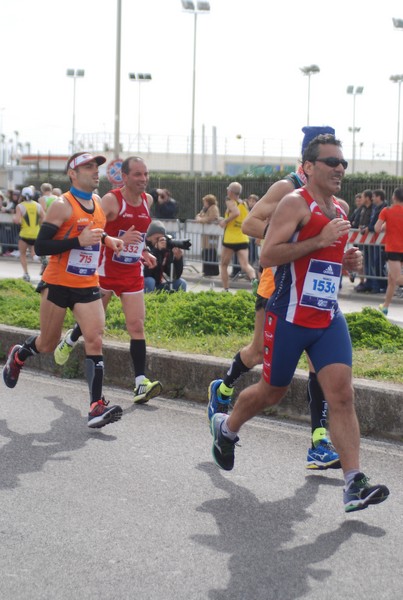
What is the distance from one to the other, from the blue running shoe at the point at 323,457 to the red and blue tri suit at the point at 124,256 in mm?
2833

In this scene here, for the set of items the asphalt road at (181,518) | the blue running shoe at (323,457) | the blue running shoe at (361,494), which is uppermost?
the blue running shoe at (361,494)

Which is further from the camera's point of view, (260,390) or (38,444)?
(38,444)

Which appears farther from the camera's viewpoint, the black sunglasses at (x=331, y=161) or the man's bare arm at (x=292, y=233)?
the black sunglasses at (x=331, y=161)

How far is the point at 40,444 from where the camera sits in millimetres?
7234

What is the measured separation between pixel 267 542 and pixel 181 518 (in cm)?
57

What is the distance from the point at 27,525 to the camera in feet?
17.6

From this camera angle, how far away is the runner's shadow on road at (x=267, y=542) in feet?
14.8

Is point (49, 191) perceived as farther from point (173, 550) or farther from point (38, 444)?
point (173, 550)

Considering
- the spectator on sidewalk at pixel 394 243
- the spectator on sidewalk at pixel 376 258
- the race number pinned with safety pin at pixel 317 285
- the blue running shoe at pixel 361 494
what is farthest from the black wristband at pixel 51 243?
the spectator on sidewalk at pixel 376 258

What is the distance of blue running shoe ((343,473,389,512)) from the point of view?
5355mm

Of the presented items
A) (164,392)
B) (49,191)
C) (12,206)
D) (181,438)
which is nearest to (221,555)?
(181,438)

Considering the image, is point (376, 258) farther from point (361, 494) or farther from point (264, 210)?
point (361, 494)

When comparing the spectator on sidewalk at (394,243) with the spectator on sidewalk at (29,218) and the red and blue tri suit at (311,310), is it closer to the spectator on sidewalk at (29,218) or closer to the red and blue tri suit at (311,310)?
the spectator on sidewalk at (29,218)

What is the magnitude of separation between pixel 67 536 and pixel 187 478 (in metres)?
1.31
